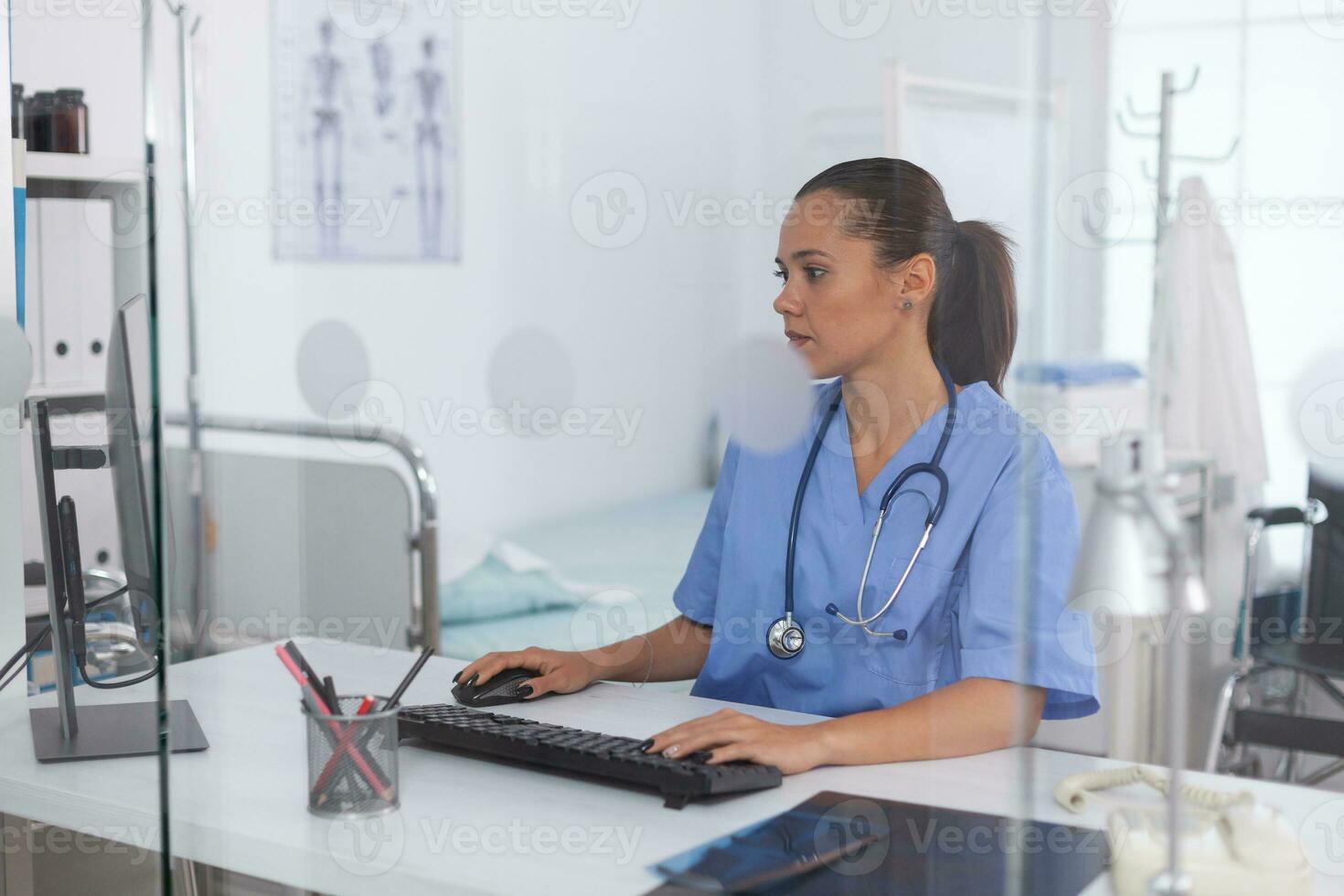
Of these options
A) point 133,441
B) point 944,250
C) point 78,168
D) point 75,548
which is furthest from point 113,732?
point 78,168

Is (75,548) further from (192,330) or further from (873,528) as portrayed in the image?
(192,330)

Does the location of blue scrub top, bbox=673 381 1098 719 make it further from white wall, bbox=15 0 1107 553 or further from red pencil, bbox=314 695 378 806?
red pencil, bbox=314 695 378 806

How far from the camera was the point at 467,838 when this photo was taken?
920mm

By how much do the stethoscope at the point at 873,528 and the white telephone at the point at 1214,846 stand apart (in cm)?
36

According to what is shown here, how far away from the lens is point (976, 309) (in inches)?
38.8

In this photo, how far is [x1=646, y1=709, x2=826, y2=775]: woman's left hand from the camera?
3.23 feet

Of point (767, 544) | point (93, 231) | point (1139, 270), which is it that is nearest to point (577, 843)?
point (767, 544)

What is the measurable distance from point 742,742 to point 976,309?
0.38m

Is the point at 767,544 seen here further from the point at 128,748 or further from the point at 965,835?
the point at 128,748

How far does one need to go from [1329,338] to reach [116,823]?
946 millimetres

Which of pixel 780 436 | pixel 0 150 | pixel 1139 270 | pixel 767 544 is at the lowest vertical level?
pixel 767 544

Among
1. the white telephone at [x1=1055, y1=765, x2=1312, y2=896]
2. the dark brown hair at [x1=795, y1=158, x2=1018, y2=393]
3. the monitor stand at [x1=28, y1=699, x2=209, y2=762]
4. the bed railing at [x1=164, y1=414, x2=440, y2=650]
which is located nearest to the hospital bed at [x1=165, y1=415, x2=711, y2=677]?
the bed railing at [x1=164, y1=414, x2=440, y2=650]

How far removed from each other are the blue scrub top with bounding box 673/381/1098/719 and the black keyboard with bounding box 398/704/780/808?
20cm

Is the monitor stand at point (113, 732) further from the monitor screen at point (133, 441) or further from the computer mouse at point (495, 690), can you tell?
the computer mouse at point (495, 690)
